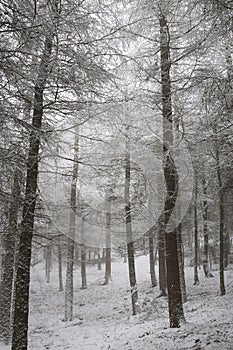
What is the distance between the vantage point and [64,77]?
6.20m

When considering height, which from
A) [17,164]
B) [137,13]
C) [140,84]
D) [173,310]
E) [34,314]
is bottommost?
[34,314]

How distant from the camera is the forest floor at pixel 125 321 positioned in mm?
7468

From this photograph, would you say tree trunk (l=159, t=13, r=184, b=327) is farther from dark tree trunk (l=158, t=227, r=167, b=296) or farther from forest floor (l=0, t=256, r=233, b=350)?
dark tree trunk (l=158, t=227, r=167, b=296)

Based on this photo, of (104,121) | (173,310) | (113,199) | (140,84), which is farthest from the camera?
(113,199)

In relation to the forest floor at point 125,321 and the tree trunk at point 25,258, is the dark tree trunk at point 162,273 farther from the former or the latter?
the tree trunk at point 25,258

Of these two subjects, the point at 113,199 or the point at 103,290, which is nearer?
the point at 113,199

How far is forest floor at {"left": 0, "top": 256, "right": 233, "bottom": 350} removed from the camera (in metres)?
7.47

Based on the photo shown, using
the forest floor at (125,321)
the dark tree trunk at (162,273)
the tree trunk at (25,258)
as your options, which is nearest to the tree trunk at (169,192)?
the forest floor at (125,321)

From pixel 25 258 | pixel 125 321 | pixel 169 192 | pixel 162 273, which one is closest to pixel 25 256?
pixel 25 258

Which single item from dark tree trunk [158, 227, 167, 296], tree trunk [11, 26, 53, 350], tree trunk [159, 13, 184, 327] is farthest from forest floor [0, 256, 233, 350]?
tree trunk [11, 26, 53, 350]

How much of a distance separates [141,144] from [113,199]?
4.97 meters

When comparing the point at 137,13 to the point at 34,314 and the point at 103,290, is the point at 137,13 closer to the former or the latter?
the point at 34,314

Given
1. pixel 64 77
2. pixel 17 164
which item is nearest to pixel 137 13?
pixel 64 77

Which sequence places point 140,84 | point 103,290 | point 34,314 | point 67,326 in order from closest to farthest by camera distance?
1. point 140,84
2. point 67,326
3. point 34,314
4. point 103,290
